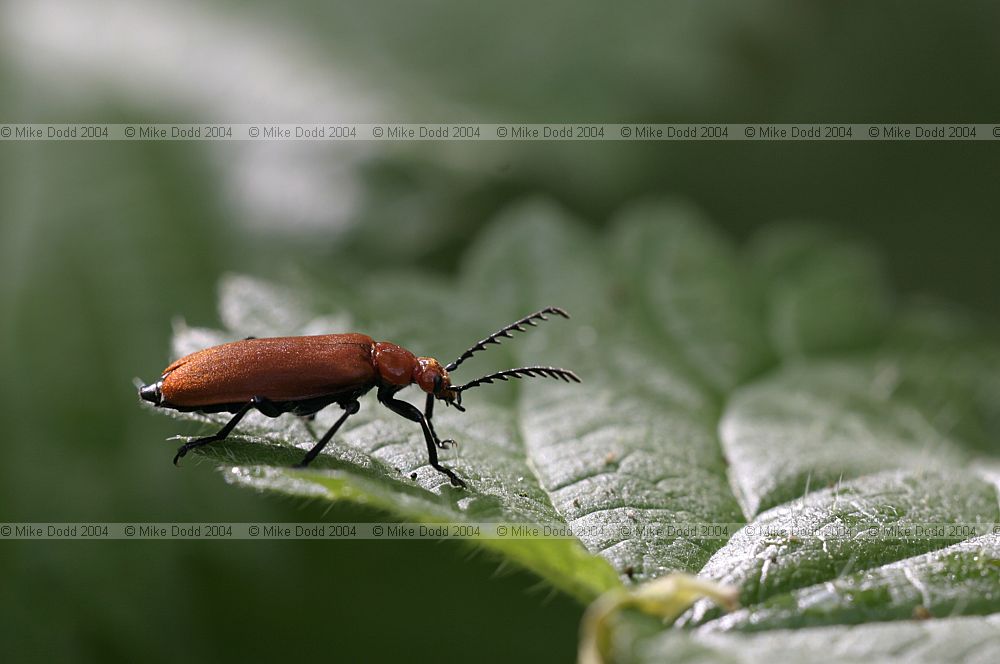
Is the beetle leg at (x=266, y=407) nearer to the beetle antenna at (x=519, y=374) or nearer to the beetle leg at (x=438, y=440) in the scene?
the beetle leg at (x=438, y=440)

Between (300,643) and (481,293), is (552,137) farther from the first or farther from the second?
(300,643)

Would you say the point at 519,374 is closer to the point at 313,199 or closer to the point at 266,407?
the point at 266,407

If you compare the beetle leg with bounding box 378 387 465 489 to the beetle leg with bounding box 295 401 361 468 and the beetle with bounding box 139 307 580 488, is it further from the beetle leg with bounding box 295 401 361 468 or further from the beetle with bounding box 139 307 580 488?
the beetle leg with bounding box 295 401 361 468

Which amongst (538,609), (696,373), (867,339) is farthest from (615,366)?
(867,339)

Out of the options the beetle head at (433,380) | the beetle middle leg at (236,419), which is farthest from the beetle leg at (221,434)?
the beetle head at (433,380)

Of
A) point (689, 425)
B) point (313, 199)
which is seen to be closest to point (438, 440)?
point (689, 425)
